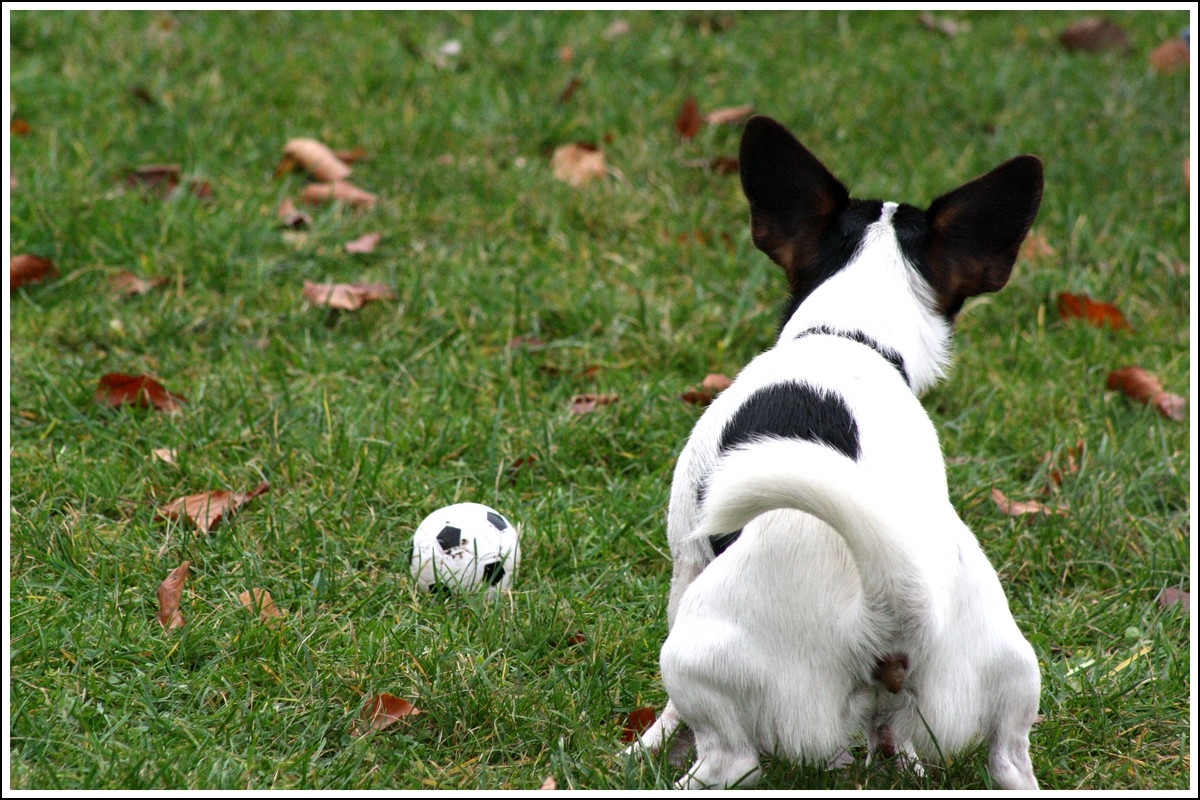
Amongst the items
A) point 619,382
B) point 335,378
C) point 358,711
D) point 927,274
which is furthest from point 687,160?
point 358,711

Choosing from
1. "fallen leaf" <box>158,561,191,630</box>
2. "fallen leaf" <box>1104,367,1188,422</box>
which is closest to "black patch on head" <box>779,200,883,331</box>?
"fallen leaf" <box>158,561,191,630</box>

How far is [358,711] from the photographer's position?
2680 mm

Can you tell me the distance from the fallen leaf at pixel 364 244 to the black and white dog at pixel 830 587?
2.39 metres

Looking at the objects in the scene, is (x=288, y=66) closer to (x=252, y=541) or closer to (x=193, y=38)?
(x=193, y=38)

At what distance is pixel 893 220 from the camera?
282 centimetres

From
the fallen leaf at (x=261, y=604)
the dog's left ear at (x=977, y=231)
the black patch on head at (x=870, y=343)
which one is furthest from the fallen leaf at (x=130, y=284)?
the dog's left ear at (x=977, y=231)

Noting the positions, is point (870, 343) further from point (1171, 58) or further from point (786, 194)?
point (1171, 58)

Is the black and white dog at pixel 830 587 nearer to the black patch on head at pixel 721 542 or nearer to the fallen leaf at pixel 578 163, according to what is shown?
the black patch on head at pixel 721 542

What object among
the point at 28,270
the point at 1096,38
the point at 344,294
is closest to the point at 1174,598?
the point at 344,294

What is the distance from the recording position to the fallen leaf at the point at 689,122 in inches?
217

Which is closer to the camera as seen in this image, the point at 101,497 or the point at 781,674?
the point at 781,674

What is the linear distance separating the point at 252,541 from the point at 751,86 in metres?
3.45

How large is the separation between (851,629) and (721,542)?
0.33 meters

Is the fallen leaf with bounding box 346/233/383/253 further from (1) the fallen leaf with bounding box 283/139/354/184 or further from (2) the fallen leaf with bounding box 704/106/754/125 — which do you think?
(2) the fallen leaf with bounding box 704/106/754/125
